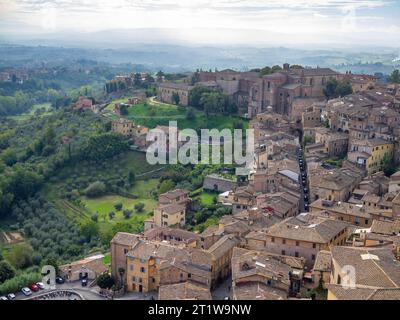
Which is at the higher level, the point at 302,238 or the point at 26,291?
the point at 302,238

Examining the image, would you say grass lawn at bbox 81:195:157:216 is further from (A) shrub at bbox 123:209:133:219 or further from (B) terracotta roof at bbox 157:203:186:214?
(B) terracotta roof at bbox 157:203:186:214

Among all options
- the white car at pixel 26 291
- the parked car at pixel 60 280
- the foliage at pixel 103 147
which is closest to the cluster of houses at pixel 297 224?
the parked car at pixel 60 280

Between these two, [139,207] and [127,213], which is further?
[139,207]

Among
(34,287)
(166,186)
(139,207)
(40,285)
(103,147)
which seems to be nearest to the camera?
(34,287)

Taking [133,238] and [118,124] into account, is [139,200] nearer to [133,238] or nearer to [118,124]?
[118,124]

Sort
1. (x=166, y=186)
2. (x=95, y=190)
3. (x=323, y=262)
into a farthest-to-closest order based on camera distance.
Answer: (x=95, y=190)
(x=166, y=186)
(x=323, y=262)

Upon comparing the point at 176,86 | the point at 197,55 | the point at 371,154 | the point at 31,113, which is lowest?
the point at 31,113

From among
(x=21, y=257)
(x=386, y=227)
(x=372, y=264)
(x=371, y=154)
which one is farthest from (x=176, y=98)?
(x=372, y=264)

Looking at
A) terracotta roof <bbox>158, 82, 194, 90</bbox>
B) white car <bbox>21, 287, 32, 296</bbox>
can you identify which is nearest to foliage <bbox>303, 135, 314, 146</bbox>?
terracotta roof <bbox>158, 82, 194, 90</bbox>

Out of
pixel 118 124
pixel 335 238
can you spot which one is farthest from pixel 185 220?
pixel 118 124

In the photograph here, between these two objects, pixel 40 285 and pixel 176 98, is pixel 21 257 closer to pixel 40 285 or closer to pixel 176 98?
pixel 40 285

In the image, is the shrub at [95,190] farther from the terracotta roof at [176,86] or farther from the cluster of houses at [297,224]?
the terracotta roof at [176,86]
